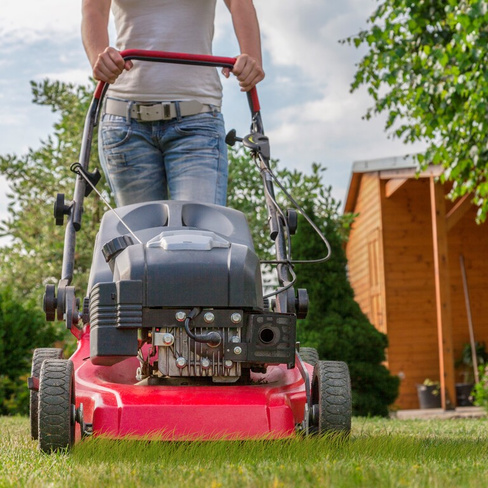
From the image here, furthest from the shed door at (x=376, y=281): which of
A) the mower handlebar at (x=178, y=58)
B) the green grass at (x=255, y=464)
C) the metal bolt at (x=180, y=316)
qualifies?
the metal bolt at (x=180, y=316)

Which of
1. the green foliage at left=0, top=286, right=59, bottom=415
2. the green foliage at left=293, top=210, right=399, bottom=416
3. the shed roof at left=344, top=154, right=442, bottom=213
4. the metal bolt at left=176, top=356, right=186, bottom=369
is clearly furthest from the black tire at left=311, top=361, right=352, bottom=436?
the shed roof at left=344, top=154, right=442, bottom=213

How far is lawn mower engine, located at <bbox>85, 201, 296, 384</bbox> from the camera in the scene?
256 cm

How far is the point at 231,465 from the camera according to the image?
2234mm

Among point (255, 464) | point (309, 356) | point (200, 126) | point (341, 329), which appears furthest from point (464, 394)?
point (255, 464)

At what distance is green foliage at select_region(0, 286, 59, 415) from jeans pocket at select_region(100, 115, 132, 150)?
4.26 m

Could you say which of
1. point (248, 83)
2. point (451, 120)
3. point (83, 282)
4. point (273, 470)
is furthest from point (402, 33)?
point (273, 470)

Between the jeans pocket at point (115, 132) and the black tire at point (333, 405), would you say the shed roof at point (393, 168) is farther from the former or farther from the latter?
the black tire at point (333, 405)

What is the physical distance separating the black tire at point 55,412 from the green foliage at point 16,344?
4.89 meters

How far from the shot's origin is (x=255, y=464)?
7.44 ft

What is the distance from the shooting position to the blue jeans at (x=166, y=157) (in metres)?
3.43

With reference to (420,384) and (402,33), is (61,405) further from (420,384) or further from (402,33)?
(420,384)

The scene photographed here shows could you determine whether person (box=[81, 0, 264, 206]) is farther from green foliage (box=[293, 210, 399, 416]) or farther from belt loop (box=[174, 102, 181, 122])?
green foliage (box=[293, 210, 399, 416])

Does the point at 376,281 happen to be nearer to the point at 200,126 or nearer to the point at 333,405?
the point at 200,126

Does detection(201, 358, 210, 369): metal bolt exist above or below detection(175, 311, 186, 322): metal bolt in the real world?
below
